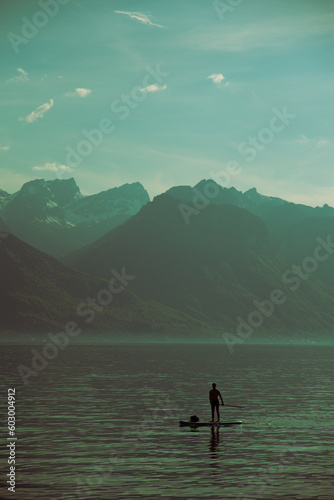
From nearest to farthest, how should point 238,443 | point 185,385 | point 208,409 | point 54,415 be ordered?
point 238,443
point 54,415
point 208,409
point 185,385

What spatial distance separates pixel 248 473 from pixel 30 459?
49.4ft

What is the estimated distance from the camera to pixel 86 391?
103375 mm

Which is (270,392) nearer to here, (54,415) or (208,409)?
(208,409)

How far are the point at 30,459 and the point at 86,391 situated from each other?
56.5 metres

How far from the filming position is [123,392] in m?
104

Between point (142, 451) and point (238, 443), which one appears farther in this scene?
point (238, 443)

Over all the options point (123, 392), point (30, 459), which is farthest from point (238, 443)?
point (123, 392)

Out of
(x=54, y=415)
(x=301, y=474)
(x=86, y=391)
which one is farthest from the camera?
(x=86, y=391)

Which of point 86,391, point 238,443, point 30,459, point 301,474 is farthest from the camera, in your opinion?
point 86,391

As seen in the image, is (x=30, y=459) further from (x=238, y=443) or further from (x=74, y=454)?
(x=238, y=443)

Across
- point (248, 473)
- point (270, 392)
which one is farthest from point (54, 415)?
point (270, 392)

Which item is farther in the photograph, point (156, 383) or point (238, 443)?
point (156, 383)

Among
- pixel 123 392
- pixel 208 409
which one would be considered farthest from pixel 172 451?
pixel 123 392

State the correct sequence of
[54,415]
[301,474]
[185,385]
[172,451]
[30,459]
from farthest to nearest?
[185,385] < [54,415] < [172,451] < [30,459] < [301,474]
